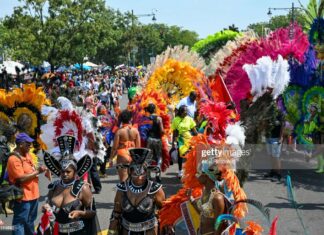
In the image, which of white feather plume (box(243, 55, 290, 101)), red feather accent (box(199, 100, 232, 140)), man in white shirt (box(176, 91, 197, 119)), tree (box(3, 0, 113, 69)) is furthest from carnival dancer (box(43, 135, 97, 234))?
tree (box(3, 0, 113, 69))

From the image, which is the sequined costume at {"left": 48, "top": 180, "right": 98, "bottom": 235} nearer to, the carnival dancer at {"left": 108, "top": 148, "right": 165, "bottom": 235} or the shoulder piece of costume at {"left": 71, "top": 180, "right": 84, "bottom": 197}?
the shoulder piece of costume at {"left": 71, "top": 180, "right": 84, "bottom": 197}

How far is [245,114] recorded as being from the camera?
599 cm

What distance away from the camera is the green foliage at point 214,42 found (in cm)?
1852

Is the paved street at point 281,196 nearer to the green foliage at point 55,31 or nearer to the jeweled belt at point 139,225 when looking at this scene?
the jeweled belt at point 139,225

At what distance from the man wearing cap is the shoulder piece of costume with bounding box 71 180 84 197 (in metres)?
1.26

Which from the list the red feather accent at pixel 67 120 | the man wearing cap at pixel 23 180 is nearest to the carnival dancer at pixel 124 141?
the red feather accent at pixel 67 120

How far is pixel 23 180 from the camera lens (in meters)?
5.98

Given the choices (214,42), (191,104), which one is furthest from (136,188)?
(214,42)

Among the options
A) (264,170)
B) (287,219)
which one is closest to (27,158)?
(287,219)

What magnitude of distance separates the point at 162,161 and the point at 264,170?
2686 mm

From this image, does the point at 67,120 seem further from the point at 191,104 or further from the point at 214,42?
the point at 214,42

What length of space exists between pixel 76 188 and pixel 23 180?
4.34 ft

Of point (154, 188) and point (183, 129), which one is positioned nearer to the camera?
point (154, 188)

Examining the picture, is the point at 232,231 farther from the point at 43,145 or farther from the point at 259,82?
the point at 43,145
